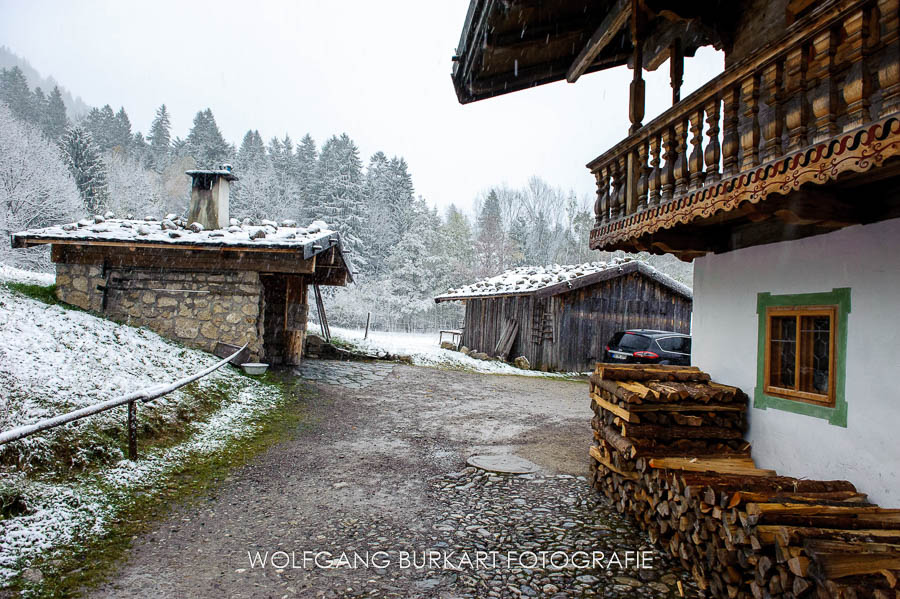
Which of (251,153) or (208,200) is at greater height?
(251,153)

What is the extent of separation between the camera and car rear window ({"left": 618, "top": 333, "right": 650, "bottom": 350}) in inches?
523

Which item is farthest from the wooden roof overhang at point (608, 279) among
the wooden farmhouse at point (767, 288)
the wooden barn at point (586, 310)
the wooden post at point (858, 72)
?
the wooden post at point (858, 72)

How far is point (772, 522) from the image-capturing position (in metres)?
3.03

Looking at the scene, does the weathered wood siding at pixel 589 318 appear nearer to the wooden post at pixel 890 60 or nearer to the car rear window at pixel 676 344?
the car rear window at pixel 676 344

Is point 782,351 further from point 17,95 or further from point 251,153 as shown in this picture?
point 17,95

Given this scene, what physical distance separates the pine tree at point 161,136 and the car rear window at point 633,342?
55255 millimetres

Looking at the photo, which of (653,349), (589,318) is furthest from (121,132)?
(653,349)

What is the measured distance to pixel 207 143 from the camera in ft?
158

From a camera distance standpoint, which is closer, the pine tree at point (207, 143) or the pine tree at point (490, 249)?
the pine tree at point (490, 249)

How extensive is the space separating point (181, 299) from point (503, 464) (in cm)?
793

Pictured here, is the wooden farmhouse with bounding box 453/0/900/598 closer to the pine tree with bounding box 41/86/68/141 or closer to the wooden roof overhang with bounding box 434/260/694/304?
the wooden roof overhang with bounding box 434/260/694/304

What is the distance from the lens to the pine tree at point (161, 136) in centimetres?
5538

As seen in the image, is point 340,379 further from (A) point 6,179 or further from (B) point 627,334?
(A) point 6,179

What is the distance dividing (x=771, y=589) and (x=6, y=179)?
Answer: 3065cm
